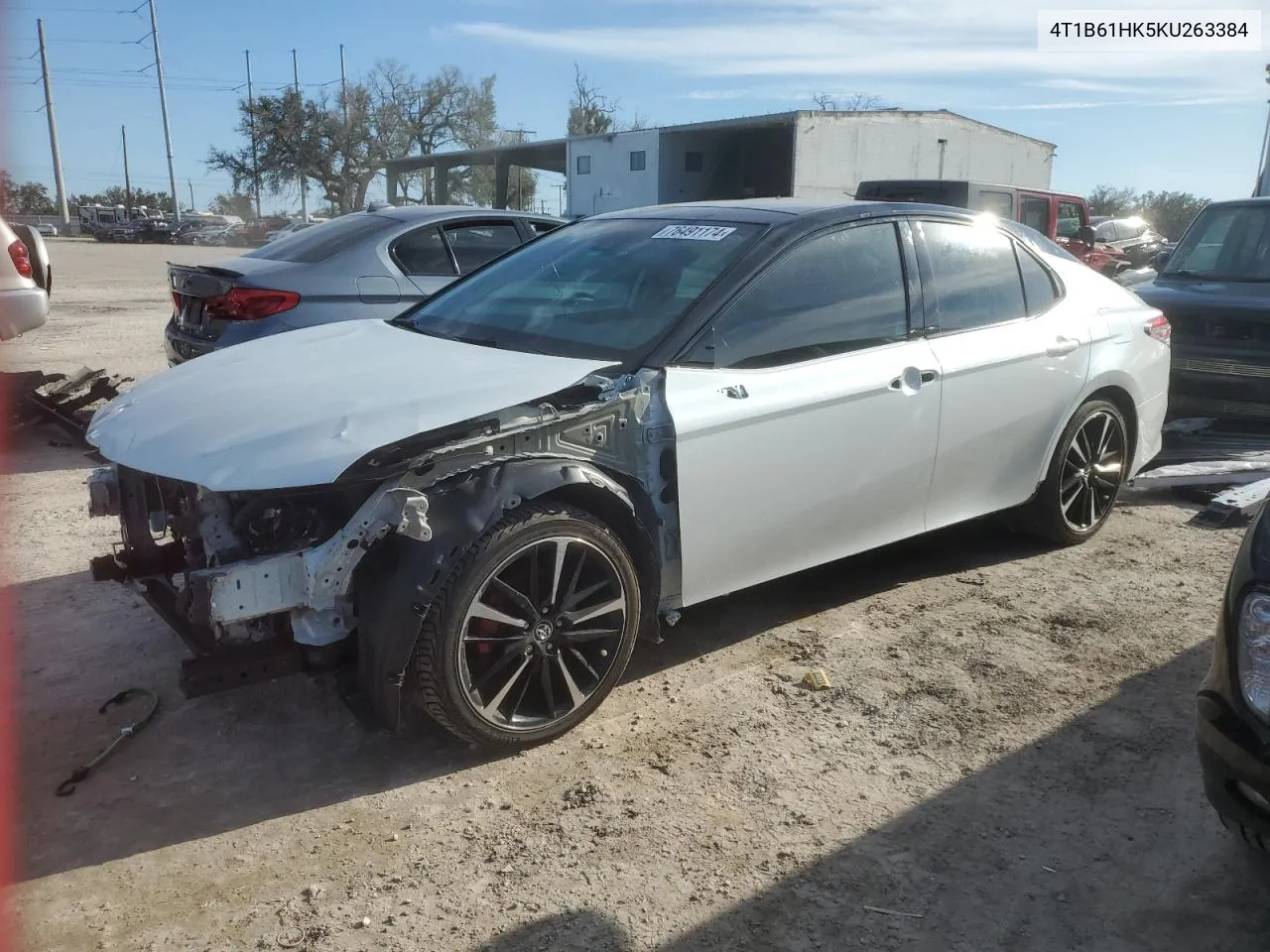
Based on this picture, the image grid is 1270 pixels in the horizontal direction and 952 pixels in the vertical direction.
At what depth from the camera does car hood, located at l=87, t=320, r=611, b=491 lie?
269 centimetres

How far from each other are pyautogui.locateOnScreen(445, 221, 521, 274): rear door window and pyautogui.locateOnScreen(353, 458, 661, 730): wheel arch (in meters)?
4.06

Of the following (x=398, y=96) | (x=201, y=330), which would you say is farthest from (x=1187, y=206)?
(x=201, y=330)

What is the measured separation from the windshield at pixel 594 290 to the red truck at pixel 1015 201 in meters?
9.41

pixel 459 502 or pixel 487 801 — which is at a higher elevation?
pixel 459 502

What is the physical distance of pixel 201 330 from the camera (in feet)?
19.9

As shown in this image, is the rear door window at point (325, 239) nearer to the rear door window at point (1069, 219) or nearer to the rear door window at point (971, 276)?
the rear door window at point (971, 276)

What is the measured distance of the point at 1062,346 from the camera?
451 centimetres

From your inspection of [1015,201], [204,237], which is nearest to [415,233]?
[1015,201]

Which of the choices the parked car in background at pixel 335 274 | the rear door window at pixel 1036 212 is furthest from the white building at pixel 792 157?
the parked car in background at pixel 335 274

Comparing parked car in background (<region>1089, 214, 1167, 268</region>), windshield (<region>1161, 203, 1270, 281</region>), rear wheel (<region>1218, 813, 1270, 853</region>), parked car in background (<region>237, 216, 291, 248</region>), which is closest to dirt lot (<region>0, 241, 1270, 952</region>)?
rear wheel (<region>1218, 813, 1270, 853</region>)

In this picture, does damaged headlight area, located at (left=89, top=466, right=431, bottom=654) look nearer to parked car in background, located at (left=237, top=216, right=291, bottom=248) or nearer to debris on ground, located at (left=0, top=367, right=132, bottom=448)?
debris on ground, located at (left=0, top=367, right=132, bottom=448)

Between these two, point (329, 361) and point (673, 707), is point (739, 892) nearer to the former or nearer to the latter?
point (673, 707)

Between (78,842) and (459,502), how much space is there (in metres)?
1.37

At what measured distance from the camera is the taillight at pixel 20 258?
22.9 feet
